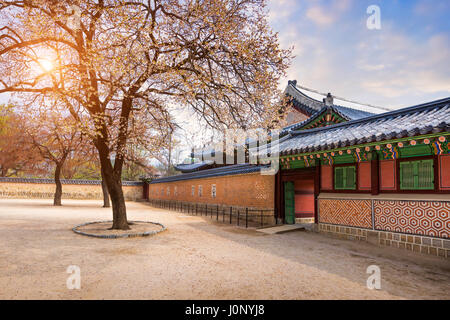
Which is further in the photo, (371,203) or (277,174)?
(277,174)

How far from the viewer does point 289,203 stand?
512 inches

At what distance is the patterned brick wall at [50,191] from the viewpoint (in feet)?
101

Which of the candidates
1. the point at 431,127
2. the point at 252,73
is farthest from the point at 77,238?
the point at 431,127

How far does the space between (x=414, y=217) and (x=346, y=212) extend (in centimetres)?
222

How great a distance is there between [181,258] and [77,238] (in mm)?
4246

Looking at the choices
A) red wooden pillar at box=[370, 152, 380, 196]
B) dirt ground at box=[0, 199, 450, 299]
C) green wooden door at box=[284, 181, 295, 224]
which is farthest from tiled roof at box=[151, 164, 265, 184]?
dirt ground at box=[0, 199, 450, 299]

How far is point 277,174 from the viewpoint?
13.2 meters

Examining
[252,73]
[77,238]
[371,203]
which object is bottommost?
A: [77,238]

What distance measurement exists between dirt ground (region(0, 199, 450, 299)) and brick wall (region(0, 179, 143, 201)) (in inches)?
1075

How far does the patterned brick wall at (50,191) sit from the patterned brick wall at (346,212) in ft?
104

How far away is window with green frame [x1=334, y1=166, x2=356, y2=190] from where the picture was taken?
9.52 metres

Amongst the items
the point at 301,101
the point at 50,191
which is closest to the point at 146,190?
the point at 50,191

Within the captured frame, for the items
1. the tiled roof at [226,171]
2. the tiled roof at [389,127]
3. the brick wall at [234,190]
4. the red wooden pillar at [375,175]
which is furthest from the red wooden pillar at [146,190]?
the red wooden pillar at [375,175]

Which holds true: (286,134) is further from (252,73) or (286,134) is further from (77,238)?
(77,238)
